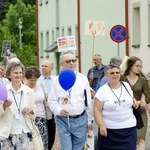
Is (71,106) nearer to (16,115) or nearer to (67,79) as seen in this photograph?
(67,79)

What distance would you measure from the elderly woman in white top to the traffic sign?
16.4m

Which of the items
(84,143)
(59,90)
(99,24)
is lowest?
(84,143)

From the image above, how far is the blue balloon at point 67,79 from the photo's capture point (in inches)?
440

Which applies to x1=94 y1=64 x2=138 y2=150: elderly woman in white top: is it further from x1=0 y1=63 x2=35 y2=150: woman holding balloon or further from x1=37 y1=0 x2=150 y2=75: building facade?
x1=37 y1=0 x2=150 y2=75: building facade

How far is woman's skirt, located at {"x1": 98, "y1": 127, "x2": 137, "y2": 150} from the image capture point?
10859 millimetres

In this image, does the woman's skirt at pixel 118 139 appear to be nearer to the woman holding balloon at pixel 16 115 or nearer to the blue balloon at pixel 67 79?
the blue balloon at pixel 67 79

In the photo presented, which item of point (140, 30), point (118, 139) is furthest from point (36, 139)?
point (140, 30)

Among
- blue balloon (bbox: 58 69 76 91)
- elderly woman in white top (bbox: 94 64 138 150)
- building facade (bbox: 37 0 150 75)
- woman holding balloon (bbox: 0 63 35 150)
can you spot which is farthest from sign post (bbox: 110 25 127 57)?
woman holding balloon (bbox: 0 63 35 150)

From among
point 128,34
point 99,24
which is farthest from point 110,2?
point 99,24

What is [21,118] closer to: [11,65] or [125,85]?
[11,65]

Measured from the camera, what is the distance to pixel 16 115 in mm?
10719

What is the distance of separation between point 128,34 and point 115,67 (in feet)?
74.5

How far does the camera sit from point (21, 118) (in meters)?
10.8

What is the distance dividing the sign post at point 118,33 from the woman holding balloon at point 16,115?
1649 centimetres
